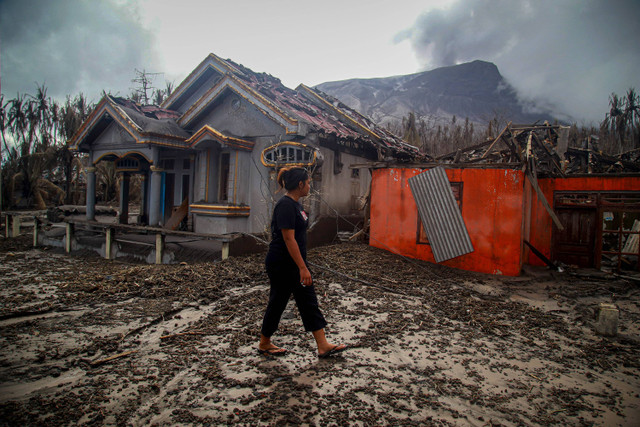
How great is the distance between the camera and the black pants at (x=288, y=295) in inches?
138

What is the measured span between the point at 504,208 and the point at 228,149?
838cm

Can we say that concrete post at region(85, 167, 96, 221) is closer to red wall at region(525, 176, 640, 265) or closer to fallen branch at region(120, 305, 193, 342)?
fallen branch at region(120, 305, 193, 342)

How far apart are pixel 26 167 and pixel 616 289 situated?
28444 millimetres

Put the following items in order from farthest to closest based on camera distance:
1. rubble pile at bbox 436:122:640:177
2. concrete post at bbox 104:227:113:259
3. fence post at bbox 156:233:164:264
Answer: concrete post at bbox 104:227:113:259, fence post at bbox 156:233:164:264, rubble pile at bbox 436:122:640:177

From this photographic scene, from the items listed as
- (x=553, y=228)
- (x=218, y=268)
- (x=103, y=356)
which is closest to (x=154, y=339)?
(x=103, y=356)

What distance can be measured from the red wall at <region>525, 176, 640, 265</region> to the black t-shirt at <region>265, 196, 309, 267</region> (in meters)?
8.37

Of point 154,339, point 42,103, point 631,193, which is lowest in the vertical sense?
point 154,339

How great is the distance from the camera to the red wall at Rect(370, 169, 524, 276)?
25.6 feet

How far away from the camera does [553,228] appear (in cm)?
964

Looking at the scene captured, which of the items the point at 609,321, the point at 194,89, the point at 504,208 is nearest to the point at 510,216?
the point at 504,208

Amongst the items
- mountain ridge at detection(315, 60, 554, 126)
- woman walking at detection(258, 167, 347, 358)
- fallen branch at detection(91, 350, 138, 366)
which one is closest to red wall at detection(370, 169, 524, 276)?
woman walking at detection(258, 167, 347, 358)

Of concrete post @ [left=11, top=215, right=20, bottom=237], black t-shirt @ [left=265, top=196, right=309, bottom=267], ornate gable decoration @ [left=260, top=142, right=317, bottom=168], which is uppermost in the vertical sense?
ornate gable decoration @ [left=260, top=142, right=317, bottom=168]

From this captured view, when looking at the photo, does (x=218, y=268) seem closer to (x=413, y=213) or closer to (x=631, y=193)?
(x=413, y=213)

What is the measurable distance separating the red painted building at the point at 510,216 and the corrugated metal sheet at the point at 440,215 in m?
0.32
